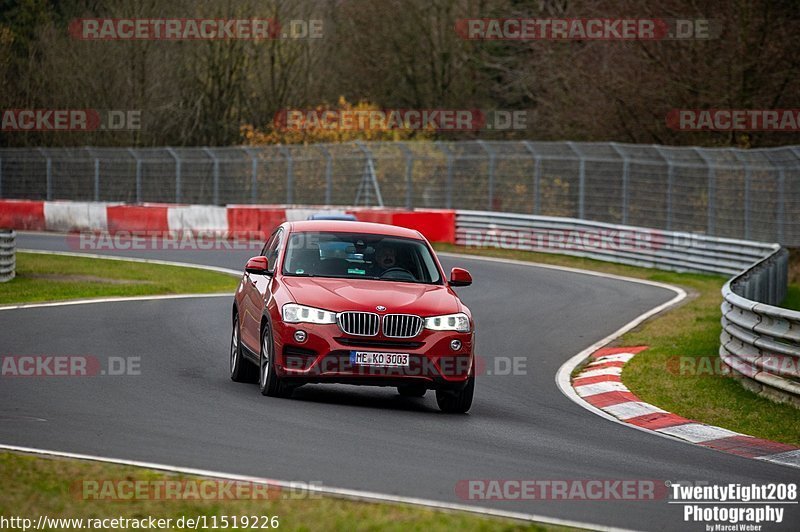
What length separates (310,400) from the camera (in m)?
11.6

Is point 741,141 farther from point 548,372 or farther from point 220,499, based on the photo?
point 220,499

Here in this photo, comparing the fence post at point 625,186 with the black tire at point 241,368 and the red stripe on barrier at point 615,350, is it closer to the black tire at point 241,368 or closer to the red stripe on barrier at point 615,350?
the red stripe on barrier at point 615,350

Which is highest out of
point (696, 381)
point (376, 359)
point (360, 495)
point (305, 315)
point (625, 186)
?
point (625, 186)

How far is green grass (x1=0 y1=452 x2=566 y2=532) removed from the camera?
22.1 ft

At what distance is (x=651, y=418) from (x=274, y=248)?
386 centimetres

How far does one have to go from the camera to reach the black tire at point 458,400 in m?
11.5

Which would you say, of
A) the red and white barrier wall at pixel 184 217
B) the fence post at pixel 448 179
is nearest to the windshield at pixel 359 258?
the red and white barrier wall at pixel 184 217

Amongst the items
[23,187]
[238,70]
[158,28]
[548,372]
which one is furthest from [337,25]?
[548,372]

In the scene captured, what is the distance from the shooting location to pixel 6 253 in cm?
2314

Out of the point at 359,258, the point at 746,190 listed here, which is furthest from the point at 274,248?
the point at 746,190

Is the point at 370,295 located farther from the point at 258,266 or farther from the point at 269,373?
the point at 258,266

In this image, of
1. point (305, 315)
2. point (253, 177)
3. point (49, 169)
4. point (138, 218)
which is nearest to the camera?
point (305, 315)

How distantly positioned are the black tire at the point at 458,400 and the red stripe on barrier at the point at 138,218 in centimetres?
2780

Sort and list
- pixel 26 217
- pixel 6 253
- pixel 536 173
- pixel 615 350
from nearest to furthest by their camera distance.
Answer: pixel 615 350 < pixel 6 253 < pixel 536 173 < pixel 26 217
